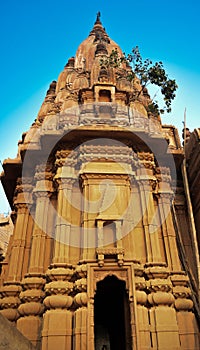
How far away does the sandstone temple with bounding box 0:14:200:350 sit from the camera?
9.54 meters

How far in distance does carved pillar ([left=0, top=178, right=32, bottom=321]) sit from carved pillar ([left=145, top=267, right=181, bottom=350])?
189 inches

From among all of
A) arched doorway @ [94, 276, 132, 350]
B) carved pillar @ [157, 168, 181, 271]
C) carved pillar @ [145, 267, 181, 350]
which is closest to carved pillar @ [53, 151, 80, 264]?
arched doorway @ [94, 276, 132, 350]

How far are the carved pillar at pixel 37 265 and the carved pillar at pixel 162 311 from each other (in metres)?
3.78

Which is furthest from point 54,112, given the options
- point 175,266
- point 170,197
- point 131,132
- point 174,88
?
point 175,266

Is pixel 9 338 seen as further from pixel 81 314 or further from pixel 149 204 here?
pixel 149 204

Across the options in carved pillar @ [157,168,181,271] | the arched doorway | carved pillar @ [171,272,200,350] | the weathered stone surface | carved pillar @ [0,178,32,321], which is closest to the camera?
the weathered stone surface

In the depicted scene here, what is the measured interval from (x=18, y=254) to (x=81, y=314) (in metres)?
4.14

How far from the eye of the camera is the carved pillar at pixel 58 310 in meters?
8.92

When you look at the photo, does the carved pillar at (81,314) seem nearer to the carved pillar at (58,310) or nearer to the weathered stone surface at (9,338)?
the carved pillar at (58,310)

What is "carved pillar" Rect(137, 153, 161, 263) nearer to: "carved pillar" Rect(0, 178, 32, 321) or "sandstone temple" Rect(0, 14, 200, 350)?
"sandstone temple" Rect(0, 14, 200, 350)

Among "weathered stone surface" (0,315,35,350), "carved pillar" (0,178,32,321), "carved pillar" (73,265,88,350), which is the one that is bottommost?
"weathered stone surface" (0,315,35,350)

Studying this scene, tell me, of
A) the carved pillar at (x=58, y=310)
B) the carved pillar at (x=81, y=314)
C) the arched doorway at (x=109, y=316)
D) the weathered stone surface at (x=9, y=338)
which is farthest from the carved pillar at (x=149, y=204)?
the weathered stone surface at (x=9, y=338)

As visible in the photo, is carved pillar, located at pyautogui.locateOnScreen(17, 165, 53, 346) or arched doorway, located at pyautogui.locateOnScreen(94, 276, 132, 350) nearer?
carved pillar, located at pyautogui.locateOnScreen(17, 165, 53, 346)

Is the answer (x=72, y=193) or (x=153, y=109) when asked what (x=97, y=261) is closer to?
(x=72, y=193)
